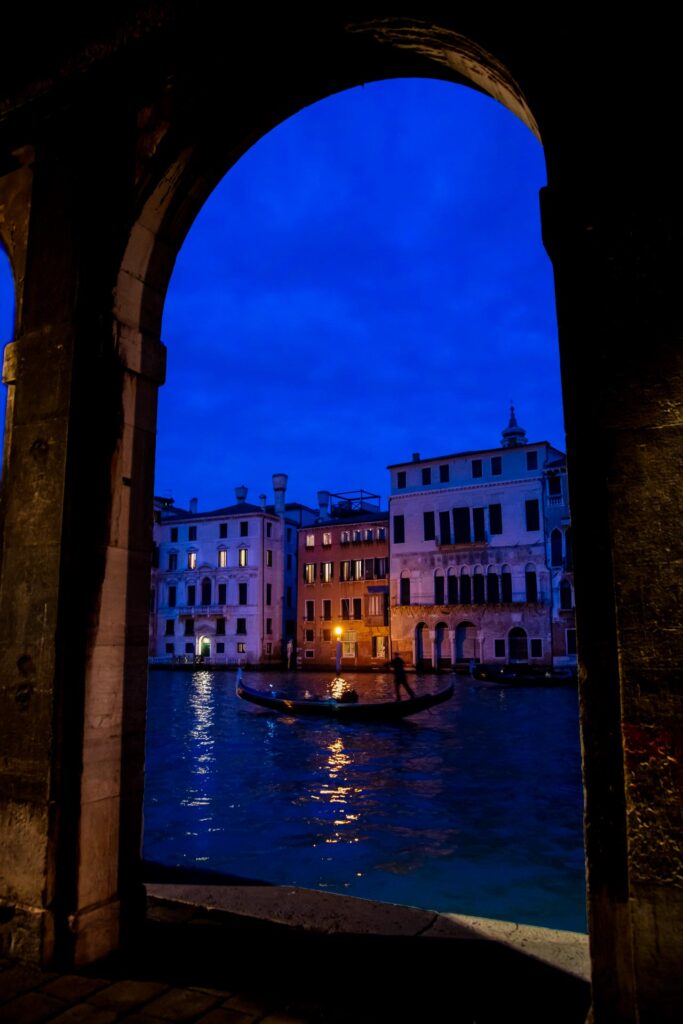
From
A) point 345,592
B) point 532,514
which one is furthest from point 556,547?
point 345,592

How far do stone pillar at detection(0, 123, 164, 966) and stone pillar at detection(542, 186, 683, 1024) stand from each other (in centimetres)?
203

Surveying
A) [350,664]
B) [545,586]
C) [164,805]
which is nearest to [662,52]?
[164,805]

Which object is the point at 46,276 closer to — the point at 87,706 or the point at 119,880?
the point at 87,706

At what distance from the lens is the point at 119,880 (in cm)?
306

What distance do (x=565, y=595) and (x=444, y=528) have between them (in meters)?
6.90

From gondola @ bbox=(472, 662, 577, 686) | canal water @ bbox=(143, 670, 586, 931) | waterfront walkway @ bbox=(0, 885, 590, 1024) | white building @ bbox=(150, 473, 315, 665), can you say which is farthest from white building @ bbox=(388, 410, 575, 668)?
waterfront walkway @ bbox=(0, 885, 590, 1024)

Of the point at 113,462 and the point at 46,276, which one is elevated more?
the point at 46,276

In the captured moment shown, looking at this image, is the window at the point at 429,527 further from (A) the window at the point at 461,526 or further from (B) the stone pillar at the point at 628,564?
(B) the stone pillar at the point at 628,564

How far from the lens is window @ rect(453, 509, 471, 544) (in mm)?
35219

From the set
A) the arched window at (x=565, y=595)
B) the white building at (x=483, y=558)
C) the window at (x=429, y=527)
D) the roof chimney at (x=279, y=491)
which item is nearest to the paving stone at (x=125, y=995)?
the white building at (x=483, y=558)

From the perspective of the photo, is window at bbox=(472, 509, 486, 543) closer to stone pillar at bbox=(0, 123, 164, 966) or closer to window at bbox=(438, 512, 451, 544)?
window at bbox=(438, 512, 451, 544)

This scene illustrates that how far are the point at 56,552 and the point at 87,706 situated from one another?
2.24 ft

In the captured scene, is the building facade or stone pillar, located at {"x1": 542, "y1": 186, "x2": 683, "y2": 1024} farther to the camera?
the building facade

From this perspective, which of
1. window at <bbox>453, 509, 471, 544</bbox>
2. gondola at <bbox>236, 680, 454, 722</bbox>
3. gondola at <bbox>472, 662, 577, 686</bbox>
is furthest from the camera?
window at <bbox>453, 509, 471, 544</bbox>
